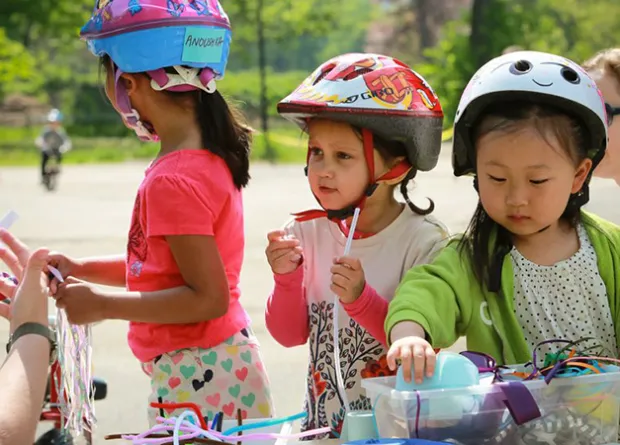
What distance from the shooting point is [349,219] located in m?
3.11

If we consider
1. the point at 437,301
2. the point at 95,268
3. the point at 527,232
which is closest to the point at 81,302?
the point at 95,268

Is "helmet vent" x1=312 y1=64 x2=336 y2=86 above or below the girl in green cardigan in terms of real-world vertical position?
above

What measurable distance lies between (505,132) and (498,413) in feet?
2.59

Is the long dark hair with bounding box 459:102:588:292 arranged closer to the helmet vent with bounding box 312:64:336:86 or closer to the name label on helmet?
the helmet vent with bounding box 312:64:336:86

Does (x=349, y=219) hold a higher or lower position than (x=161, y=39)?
lower

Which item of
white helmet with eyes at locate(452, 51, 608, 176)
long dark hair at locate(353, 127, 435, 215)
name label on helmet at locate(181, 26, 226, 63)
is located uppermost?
name label on helmet at locate(181, 26, 226, 63)

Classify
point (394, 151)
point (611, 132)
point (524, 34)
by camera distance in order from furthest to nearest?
point (524, 34) → point (611, 132) → point (394, 151)

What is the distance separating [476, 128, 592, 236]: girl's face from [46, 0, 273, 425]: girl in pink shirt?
1.00 meters

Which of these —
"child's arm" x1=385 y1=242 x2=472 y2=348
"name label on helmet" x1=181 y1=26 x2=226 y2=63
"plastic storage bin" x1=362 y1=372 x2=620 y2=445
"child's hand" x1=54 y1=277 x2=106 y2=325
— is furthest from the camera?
"name label on helmet" x1=181 y1=26 x2=226 y2=63

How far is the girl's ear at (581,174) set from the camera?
A: 2.76 metres

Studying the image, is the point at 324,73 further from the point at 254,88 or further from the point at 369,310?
the point at 254,88

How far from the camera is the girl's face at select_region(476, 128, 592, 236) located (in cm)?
262

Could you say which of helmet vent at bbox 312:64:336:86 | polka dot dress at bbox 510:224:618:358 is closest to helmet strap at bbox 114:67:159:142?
helmet vent at bbox 312:64:336:86

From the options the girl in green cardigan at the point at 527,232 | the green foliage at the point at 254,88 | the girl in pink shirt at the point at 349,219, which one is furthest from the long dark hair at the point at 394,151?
the green foliage at the point at 254,88
